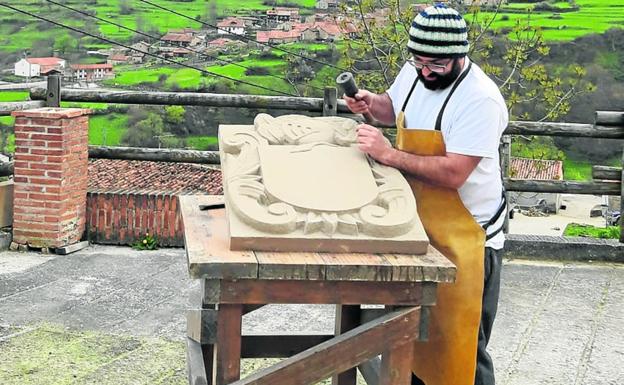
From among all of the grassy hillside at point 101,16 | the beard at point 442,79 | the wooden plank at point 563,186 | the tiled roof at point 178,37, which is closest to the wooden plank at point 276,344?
the beard at point 442,79

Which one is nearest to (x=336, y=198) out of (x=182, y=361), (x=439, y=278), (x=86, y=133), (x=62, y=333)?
(x=439, y=278)

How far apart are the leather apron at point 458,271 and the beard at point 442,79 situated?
0.9 inches

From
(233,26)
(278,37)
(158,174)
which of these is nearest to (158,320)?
(158,174)

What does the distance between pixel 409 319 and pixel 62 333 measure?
2.66 meters

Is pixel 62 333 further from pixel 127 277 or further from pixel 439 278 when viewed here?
pixel 439 278

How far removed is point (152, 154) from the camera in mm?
7543

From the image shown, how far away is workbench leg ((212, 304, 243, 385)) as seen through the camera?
297 cm

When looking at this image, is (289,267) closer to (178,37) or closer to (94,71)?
(94,71)

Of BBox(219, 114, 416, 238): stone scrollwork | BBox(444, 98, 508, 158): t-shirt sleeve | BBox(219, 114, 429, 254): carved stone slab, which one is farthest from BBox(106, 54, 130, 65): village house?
BBox(444, 98, 508, 158): t-shirt sleeve

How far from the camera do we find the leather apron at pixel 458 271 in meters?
3.34

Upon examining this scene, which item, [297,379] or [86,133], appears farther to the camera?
[86,133]

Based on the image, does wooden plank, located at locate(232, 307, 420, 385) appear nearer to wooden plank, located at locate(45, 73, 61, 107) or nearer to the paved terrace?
the paved terrace

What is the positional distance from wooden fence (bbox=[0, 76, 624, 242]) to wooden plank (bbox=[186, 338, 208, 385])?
12.9 ft

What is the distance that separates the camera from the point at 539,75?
18.3 m
